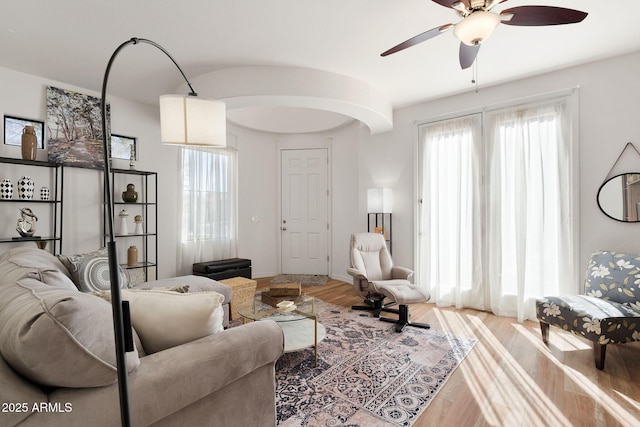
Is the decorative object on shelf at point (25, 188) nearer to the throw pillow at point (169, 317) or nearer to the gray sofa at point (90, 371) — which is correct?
the gray sofa at point (90, 371)

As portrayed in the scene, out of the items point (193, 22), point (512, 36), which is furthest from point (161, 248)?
point (512, 36)

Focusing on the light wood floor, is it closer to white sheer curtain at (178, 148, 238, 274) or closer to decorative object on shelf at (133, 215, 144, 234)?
white sheer curtain at (178, 148, 238, 274)

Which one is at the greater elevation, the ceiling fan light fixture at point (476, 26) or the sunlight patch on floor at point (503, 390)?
the ceiling fan light fixture at point (476, 26)

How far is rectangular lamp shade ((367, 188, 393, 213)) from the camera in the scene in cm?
433

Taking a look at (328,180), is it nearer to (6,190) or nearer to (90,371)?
(6,190)

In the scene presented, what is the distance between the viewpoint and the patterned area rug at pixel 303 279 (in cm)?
514

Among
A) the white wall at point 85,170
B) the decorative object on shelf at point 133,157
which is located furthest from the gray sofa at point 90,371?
the decorative object on shelf at point 133,157

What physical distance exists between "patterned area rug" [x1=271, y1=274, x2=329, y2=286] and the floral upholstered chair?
10.4ft

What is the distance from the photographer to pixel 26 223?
3.12 meters

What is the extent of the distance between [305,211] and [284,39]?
3.41m

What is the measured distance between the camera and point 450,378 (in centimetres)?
223

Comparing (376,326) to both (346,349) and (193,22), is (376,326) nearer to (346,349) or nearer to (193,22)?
(346,349)

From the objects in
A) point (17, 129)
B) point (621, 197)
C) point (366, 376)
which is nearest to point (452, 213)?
point (621, 197)

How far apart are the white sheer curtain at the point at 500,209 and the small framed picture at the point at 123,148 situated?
3.90 metres
